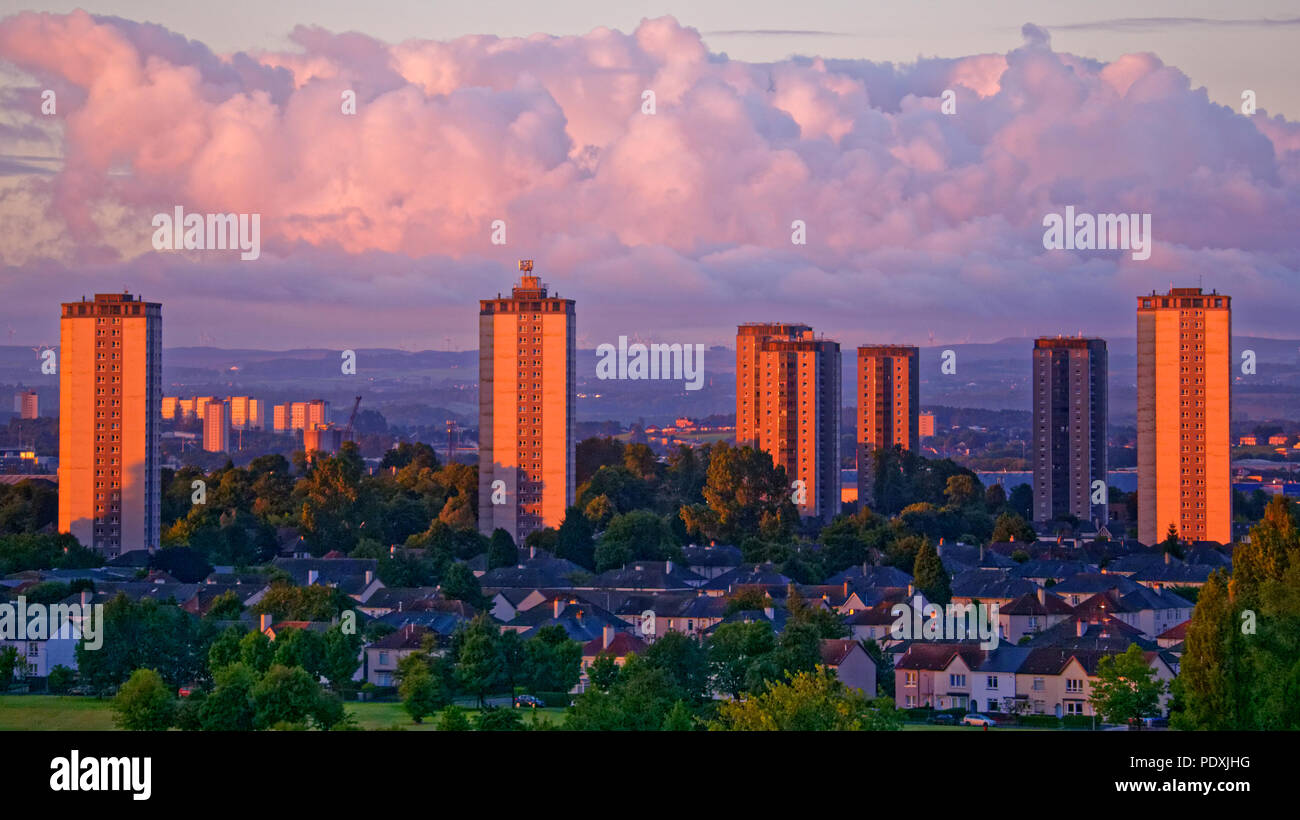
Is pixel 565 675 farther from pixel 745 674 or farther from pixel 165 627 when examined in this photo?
pixel 165 627

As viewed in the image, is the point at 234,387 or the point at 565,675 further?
the point at 234,387

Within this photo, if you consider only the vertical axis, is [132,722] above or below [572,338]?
below

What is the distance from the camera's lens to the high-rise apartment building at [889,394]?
10894cm

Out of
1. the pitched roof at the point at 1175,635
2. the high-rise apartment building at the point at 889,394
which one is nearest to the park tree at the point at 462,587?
the pitched roof at the point at 1175,635

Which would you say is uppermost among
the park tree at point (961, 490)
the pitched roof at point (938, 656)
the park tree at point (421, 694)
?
the park tree at point (961, 490)

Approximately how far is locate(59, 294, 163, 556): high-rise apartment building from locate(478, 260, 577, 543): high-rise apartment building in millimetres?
11545

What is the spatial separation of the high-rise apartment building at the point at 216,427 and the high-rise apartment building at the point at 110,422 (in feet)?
187

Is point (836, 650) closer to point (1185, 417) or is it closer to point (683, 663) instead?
point (683, 663)

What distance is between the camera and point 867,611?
141ft

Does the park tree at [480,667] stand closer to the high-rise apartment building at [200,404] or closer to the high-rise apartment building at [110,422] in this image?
the high-rise apartment building at [110,422]
